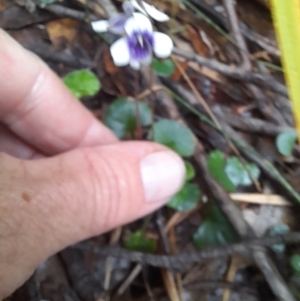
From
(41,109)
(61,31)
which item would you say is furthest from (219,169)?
(61,31)

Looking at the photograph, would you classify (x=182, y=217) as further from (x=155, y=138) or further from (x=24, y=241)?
(x=24, y=241)

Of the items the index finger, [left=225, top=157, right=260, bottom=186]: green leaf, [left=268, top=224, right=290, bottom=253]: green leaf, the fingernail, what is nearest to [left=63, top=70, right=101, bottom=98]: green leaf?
the index finger

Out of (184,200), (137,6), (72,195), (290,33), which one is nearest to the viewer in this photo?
(290,33)

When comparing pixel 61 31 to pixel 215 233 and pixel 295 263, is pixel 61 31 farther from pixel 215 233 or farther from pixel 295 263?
pixel 295 263

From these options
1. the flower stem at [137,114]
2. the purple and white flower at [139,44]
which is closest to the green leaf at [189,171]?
the flower stem at [137,114]

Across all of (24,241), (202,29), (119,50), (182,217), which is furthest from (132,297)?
(202,29)

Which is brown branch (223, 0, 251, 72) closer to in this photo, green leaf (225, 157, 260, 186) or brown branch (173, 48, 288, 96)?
brown branch (173, 48, 288, 96)

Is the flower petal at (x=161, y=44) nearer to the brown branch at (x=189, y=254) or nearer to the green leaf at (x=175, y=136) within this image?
the green leaf at (x=175, y=136)
